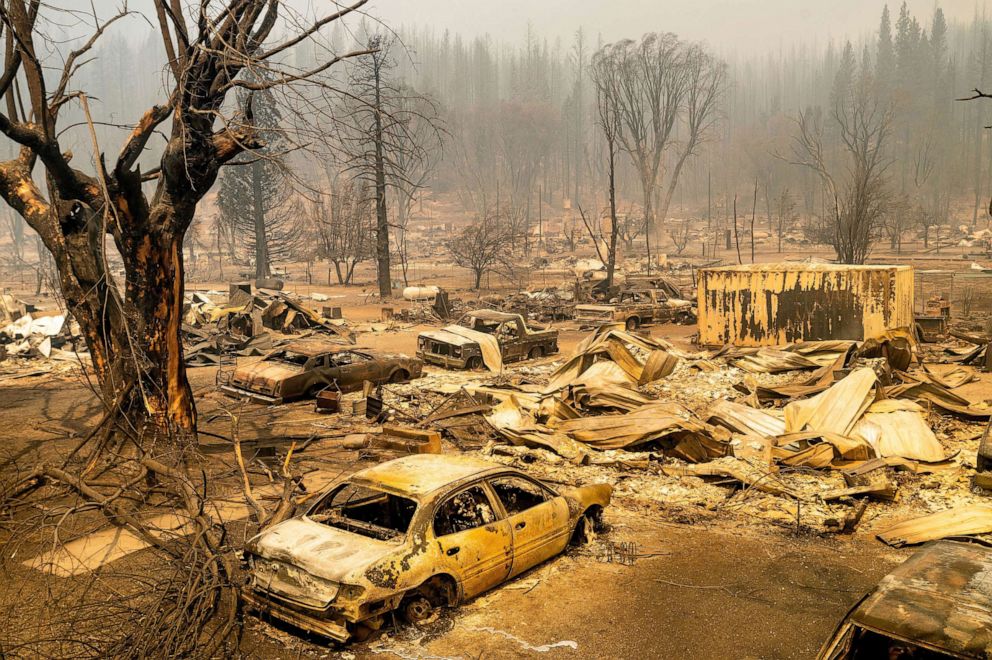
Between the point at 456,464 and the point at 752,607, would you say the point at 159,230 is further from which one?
the point at 752,607

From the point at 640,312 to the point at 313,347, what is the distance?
47.2ft

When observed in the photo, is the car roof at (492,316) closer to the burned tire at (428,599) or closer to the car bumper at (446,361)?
the car bumper at (446,361)

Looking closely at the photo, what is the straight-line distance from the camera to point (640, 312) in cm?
2645

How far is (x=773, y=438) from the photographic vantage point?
10.7 meters

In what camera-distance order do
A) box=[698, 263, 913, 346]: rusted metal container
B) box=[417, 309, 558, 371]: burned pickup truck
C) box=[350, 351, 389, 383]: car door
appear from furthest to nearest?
box=[417, 309, 558, 371]: burned pickup truck < box=[698, 263, 913, 346]: rusted metal container < box=[350, 351, 389, 383]: car door

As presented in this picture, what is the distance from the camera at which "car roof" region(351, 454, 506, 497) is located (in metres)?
6.16

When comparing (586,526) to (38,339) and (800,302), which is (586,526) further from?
(38,339)

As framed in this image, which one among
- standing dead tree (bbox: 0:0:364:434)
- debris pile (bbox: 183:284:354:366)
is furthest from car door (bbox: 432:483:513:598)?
debris pile (bbox: 183:284:354:366)

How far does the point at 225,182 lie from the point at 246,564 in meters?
47.3

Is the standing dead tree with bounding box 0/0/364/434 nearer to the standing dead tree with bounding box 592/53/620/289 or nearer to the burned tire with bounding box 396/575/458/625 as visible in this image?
the burned tire with bounding box 396/575/458/625

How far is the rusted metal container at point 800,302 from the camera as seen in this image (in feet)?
56.4

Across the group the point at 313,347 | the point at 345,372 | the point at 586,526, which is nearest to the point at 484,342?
the point at 345,372

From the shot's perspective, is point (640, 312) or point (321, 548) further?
point (640, 312)

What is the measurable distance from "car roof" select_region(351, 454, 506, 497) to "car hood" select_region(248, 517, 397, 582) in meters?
0.54
